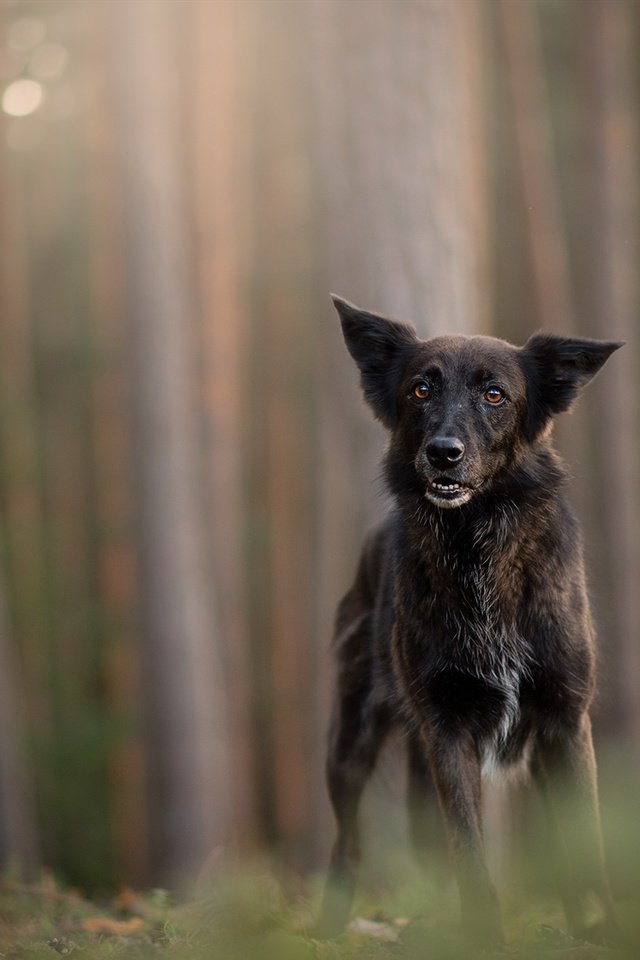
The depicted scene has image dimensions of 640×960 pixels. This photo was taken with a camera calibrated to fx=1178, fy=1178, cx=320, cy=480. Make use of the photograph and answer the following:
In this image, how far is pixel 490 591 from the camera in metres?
5.23

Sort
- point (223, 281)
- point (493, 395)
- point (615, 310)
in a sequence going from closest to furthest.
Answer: point (493, 395) < point (615, 310) < point (223, 281)

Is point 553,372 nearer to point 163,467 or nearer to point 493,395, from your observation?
point 493,395

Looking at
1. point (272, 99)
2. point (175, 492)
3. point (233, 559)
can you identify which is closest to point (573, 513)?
point (175, 492)

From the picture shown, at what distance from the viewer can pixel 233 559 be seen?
2059cm

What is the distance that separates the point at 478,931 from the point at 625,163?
12.9 meters

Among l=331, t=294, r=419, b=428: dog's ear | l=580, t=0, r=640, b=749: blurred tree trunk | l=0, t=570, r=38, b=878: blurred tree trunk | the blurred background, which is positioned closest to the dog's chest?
the blurred background

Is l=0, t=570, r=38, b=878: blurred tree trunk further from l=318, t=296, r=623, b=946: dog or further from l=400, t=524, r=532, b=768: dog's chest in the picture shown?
l=400, t=524, r=532, b=768: dog's chest

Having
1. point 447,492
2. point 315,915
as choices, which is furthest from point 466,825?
point 315,915

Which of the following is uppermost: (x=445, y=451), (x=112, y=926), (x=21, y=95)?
(x=21, y=95)

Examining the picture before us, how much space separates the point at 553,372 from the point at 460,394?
21.8 inches

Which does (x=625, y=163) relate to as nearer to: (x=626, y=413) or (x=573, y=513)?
(x=626, y=413)

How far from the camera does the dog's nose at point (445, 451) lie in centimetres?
496

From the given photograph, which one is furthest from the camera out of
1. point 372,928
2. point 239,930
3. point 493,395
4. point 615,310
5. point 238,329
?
point 238,329

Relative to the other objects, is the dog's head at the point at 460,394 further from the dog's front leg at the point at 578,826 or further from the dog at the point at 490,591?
the dog's front leg at the point at 578,826
